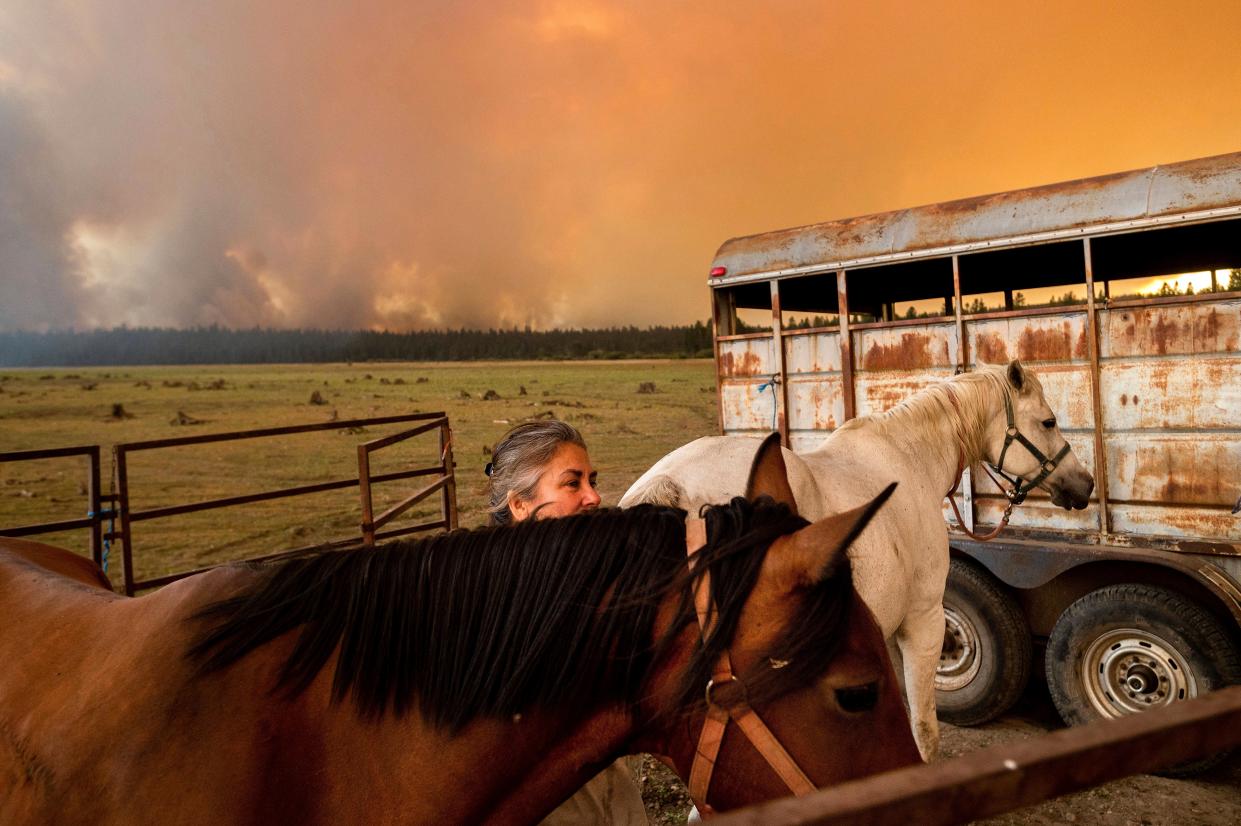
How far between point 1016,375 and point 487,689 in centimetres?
375

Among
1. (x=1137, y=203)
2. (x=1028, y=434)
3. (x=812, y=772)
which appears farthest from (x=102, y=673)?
(x=1137, y=203)

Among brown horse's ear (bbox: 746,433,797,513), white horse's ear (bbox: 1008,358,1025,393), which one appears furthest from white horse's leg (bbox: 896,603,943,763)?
brown horse's ear (bbox: 746,433,797,513)

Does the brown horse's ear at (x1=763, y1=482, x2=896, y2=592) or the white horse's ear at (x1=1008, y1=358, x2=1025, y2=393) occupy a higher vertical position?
the white horse's ear at (x1=1008, y1=358, x2=1025, y2=393)

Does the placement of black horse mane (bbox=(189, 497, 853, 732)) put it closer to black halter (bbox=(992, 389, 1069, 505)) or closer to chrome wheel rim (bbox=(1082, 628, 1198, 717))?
black halter (bbox=(992, 389, 1069, 505))

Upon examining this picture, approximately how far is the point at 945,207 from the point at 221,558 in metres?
10.6

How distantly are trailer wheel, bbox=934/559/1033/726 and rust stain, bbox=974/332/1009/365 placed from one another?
49.4 inches

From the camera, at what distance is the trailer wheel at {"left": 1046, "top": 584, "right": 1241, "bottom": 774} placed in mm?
3518

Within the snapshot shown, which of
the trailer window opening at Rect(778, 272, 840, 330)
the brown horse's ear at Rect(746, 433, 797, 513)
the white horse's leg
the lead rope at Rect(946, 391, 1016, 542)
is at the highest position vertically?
the trailer window opening at Rect(778, 272, 840, 330)

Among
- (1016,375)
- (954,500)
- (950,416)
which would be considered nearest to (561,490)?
(950,416)

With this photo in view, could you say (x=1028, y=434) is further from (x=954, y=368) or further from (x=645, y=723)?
(x=645, y=723)

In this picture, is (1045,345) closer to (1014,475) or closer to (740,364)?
(1014,475)

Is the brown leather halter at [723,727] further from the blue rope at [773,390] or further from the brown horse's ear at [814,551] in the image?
the blue rope at [773,390]

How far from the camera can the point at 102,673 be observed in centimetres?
133

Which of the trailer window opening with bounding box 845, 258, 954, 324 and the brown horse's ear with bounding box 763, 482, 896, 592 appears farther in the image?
the trailer window opening with bounding box 845, 258, 954, 324
